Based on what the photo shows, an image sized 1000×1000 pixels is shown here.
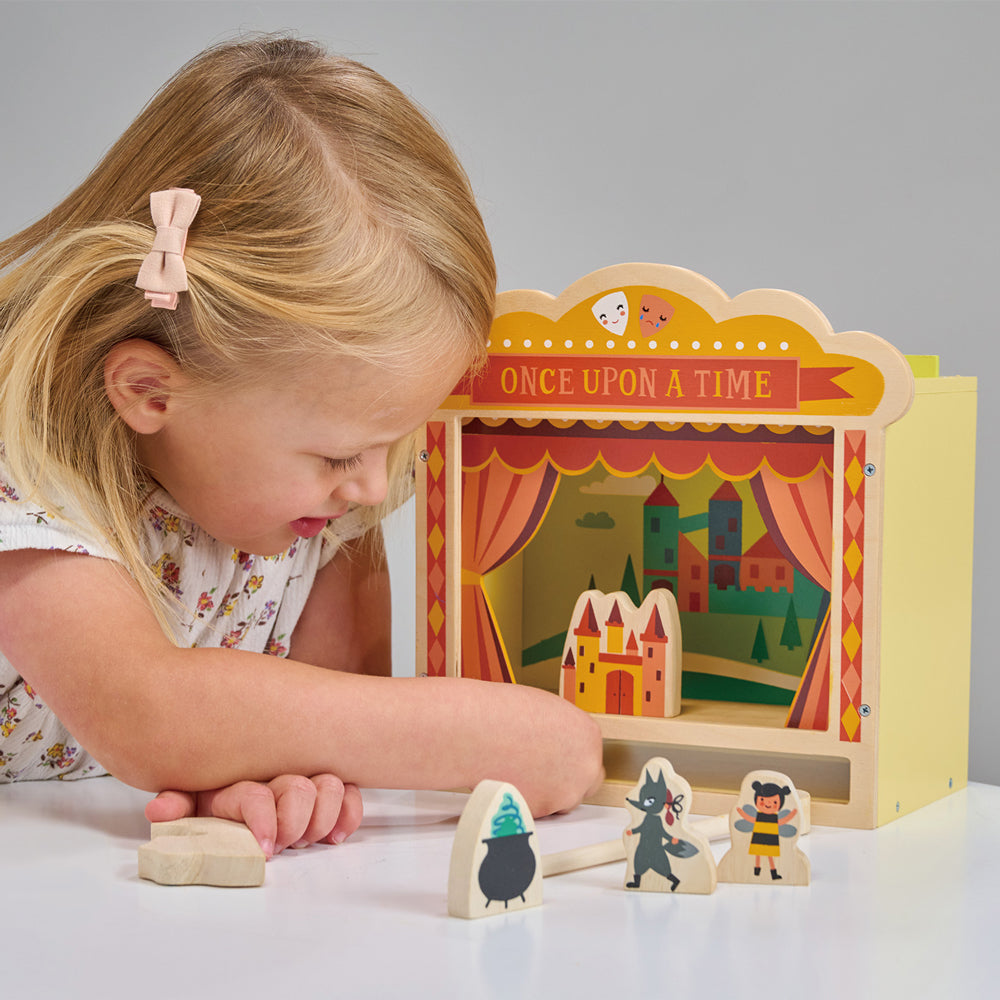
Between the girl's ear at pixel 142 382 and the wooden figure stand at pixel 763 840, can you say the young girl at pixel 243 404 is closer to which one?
the girl's ear at pixel 142 382

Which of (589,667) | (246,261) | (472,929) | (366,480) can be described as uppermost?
(246,261)

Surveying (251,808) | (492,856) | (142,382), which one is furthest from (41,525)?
(492,856)

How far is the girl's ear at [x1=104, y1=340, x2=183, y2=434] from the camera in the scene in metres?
0.87

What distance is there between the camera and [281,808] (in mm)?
789

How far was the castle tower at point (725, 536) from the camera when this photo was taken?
1.04 metres

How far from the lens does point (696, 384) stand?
0.89 m

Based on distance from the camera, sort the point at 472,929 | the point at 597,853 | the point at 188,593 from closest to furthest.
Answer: the point at 472,929 → the point at 597,853 → the point at 188,593

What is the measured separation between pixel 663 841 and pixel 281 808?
0.72 ft

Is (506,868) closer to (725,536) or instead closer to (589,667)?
(589,667)

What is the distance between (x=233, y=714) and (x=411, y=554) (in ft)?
3.53

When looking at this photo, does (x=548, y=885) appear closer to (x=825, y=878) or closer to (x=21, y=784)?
(x=825, y=878)

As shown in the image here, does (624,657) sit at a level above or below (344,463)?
below

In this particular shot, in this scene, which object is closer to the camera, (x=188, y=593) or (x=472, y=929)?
(x=472, y=929)

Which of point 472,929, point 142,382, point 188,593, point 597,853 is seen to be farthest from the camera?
point 188,593
